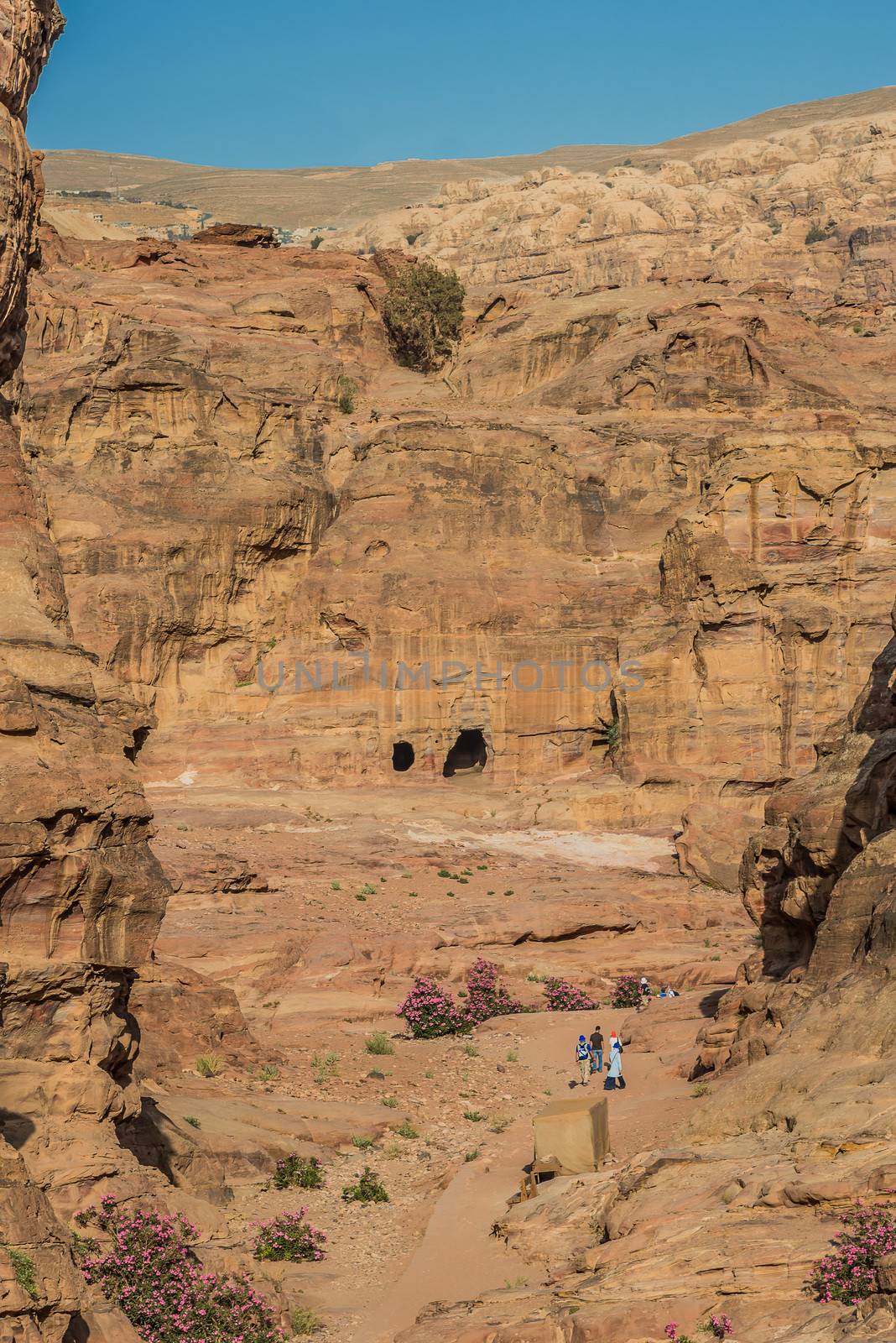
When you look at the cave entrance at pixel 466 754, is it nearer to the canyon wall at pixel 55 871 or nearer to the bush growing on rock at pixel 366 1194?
the bush growing on rock at pixel 366 1194

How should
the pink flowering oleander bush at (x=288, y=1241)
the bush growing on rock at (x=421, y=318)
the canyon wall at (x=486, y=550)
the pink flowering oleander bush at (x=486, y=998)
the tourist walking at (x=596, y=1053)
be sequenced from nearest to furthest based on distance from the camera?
1. the pink flowering oleander bush at (x=288, y=1241)
2. the tourist walking at (x=596, y=1053)
3. the pink flowering oleander bush at (x=486, y=998)
4. the canyon wall at (x=486, y=550)
5. the bush growing on rock at (x=421, y=318)

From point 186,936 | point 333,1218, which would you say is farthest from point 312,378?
point 333,1218

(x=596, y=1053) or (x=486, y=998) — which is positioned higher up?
(x=596, y=1053)

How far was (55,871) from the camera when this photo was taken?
54.0 feet

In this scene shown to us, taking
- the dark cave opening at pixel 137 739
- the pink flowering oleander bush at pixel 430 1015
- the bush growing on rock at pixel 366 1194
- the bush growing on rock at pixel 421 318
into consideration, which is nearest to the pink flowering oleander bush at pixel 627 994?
the pink flowering oleander bush at pixel 430 1015

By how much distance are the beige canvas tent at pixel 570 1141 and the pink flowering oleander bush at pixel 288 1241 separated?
334cm

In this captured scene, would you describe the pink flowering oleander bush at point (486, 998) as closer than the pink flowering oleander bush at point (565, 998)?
Yes

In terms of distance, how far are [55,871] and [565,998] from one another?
21575mm

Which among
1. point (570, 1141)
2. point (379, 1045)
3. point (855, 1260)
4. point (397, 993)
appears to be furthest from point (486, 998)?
point (855, 1260)

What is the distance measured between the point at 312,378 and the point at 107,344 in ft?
33.1

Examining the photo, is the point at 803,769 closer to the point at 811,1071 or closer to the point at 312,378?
the point at 312,378

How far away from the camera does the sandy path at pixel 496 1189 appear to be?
17375 mm

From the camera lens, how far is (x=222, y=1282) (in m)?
16.0

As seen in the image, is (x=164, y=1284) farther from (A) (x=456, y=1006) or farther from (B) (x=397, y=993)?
(B) (x=397, y=993)
